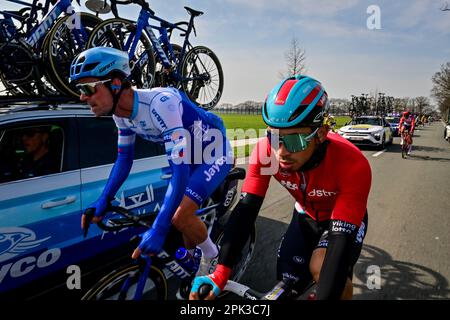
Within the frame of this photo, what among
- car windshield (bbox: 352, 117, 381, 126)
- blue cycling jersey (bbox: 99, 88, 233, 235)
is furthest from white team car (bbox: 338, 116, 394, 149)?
blue cycling jersey (bbox: 99, 88, 233, 235)

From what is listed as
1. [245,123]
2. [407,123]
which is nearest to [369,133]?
[407,123]

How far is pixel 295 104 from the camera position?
1.68 m

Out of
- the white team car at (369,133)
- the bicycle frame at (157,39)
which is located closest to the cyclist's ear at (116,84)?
the bicycle frame at (157,39)

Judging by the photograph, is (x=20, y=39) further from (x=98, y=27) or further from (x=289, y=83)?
(x=289, y=83)

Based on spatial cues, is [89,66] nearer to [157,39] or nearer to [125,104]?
[125,104]

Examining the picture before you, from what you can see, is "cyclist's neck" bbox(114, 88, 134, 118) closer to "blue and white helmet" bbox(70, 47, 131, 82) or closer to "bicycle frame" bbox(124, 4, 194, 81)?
"blue and white helmet" bbox(70, 47, 131, 82)

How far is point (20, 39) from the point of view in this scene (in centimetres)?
328

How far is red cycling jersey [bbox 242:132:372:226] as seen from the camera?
1.76m

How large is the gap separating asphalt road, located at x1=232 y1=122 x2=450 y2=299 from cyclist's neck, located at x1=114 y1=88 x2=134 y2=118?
7.27 ft

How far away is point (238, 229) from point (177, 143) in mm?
781

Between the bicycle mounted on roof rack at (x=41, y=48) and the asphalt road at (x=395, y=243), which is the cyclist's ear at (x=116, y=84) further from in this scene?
the asphalt road at (x=395, y=243)

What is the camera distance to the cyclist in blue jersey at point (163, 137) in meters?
2.08
